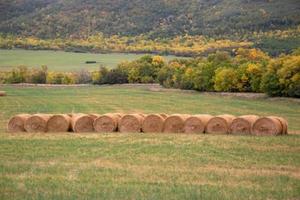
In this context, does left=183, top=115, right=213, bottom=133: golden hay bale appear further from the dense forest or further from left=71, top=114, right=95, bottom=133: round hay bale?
the dense forest

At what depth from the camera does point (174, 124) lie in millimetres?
30016

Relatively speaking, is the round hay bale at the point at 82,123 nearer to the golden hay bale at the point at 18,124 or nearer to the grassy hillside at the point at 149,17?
the golden hay bale at the point at 18,124

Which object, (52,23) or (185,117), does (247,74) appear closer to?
(185,117)

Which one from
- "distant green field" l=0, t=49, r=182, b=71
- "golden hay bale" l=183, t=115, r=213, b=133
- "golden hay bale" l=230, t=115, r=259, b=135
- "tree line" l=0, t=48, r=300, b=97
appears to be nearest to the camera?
"golden hay bale" l=230, t=115, r=259, b=135

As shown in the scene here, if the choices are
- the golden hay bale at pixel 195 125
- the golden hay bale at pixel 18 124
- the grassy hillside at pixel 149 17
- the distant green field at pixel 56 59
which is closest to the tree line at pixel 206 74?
the distant green field at pixel 56 59

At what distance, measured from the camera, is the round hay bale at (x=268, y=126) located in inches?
1128

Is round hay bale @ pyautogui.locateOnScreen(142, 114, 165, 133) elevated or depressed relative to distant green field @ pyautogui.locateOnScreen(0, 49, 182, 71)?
depressed

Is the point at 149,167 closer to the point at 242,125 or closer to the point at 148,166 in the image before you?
the point at 148,166

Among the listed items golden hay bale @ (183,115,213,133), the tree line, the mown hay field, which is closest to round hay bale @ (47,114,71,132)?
the mown hay field

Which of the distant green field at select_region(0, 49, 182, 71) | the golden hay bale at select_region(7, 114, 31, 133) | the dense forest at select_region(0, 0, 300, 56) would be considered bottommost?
the golden hay bale at select_region(7, 114, 31, 133)

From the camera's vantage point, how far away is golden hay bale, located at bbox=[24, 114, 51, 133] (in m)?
30.0

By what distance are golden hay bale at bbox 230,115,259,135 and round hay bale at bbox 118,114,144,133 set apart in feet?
14.1

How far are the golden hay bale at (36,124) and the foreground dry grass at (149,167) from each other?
304cm

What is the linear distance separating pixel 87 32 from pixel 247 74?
86.4 meters
